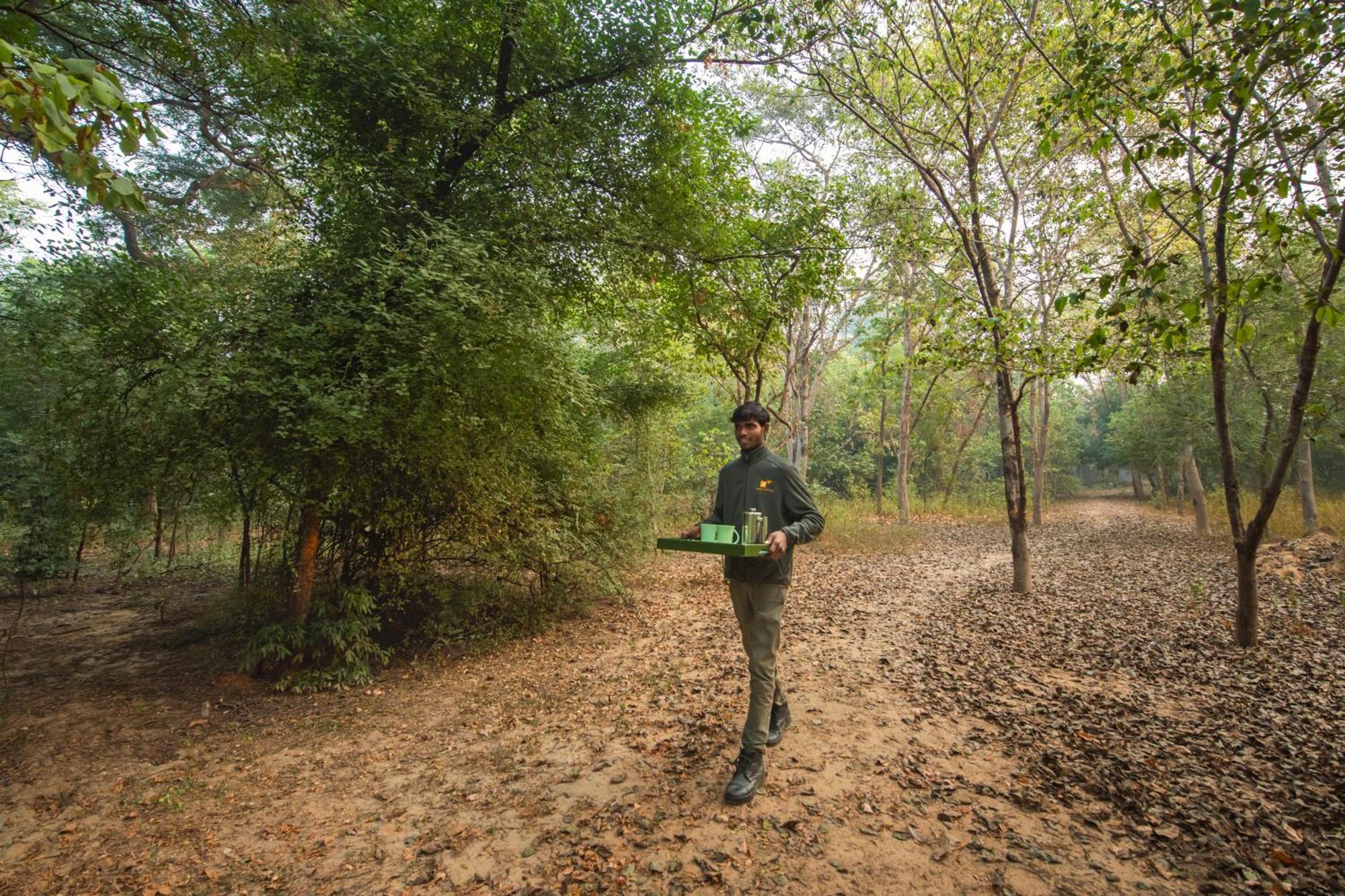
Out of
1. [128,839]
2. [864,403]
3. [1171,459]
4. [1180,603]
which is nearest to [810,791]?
[128,839]

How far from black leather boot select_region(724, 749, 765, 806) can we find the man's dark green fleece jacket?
108cm

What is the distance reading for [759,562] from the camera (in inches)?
141

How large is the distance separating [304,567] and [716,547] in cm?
481

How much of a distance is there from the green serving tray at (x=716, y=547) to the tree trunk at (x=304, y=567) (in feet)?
14.1

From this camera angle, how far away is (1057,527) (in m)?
19.4

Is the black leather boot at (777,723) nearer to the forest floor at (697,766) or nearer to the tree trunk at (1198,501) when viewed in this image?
the forest floor at (697,766)

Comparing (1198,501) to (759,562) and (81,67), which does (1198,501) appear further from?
(81,67)

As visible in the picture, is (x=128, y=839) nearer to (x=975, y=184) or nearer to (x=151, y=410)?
(x=151, y=410)

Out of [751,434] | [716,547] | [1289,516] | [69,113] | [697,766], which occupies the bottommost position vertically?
[697,766]

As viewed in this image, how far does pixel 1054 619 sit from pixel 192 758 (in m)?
8.94

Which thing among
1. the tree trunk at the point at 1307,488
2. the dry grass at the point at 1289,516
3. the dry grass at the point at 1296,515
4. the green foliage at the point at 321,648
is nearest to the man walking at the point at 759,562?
the green foliage at the point at 321,648

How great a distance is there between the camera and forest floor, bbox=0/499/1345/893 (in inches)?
118

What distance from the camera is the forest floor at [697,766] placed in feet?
9.87

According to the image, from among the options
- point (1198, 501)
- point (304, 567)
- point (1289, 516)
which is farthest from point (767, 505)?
point (1289, 516)
